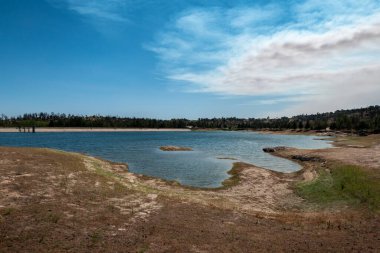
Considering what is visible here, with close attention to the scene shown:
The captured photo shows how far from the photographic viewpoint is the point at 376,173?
38750 mm

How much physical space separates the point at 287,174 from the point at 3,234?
42.4 m

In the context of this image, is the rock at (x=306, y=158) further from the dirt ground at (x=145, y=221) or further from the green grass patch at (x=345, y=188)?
the dirt ground at (x=145, y=221)

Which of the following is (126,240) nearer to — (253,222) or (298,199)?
(253,222)

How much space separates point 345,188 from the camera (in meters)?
34.1

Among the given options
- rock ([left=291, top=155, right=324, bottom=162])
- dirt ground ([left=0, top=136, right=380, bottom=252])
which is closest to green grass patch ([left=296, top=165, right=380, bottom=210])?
dirt ground ([left=0, top=136, right=380, bottom=252])

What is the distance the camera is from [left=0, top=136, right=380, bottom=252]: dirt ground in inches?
667

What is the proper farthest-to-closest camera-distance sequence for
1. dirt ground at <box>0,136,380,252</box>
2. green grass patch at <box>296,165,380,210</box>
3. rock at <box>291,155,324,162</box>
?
rock at <box>291,155,324,162</box>
green grass patch at <box>296,165,380,210</box>
dirt ground at <box>0,136,380,252</box>

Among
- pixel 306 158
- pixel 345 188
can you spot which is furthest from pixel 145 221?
pixel 306 158

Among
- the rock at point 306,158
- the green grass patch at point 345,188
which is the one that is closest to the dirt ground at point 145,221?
the green grass patch at point 345,188

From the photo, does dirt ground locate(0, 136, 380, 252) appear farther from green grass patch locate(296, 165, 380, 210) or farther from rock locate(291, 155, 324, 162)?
rock locate(291, 155, 324, 162)

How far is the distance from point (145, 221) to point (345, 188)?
23402 millimetres

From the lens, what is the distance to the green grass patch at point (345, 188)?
29.3 metres

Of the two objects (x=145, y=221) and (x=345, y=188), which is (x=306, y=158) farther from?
(x=145, y=221)

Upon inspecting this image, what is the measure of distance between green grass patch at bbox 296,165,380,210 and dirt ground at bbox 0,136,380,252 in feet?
7.10
